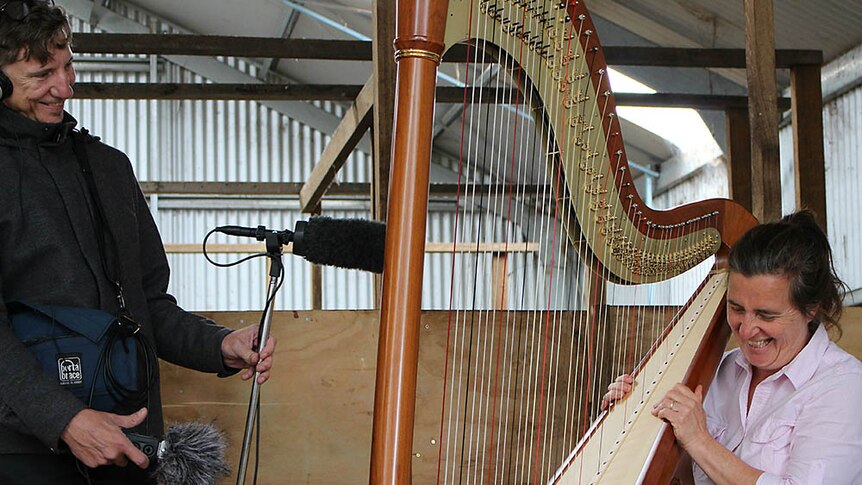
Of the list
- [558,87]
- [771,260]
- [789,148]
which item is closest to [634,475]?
[771,260]

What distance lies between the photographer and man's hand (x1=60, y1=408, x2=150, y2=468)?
2016 mm

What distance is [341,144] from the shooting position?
5496 millimetres

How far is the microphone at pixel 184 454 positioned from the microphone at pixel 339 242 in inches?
16.4

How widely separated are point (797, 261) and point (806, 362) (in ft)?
0.77

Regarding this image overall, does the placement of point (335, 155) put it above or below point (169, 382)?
above

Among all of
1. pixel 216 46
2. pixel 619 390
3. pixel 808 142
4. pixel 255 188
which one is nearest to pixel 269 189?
pixel 255 188

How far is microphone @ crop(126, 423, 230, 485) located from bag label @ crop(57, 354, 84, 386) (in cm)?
14

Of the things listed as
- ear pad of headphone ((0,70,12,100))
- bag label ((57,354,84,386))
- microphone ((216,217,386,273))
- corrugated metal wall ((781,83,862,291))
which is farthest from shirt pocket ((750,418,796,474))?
corrugated metal wall ((781,83,862,291))

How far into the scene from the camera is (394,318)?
5.23ft

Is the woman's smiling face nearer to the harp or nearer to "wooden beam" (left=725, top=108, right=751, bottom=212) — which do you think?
the harp

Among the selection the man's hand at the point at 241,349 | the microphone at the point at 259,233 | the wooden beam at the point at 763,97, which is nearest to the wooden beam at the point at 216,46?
the wooden beam at the point at 763,97

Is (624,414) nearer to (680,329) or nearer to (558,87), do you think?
(680,329)

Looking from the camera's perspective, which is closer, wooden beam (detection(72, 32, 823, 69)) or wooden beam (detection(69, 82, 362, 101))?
wooden beam (detection(72, 32, 823, 69))

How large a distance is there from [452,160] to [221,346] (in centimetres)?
1258
